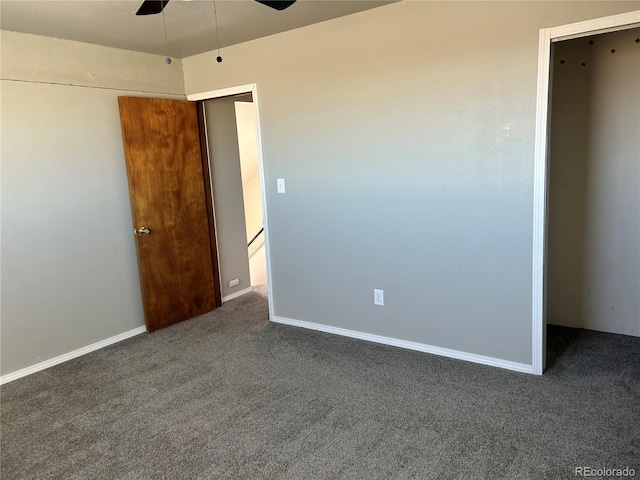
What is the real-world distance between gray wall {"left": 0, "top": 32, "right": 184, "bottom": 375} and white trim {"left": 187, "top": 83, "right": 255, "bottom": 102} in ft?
0.92

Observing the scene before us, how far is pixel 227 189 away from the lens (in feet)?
14.7

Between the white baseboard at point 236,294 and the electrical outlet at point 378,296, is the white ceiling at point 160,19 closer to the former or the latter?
the electrical outlet at point 378,296

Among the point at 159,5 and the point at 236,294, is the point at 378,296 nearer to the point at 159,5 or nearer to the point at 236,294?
the point at 236,294

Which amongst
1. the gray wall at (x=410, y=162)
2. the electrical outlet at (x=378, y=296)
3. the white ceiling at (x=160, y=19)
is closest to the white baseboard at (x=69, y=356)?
the gray wall at (x=410, y=162)

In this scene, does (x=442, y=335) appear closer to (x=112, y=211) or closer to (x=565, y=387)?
(x=565, y=387)

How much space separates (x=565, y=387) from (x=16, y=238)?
11.9 feet

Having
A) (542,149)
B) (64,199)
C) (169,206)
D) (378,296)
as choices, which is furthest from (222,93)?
(542,149)

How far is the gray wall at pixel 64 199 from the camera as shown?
304 centimetres

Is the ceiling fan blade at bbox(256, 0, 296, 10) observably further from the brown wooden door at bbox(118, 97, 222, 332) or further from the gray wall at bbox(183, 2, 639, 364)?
the brown wooden door at bbox(118, 97, 222, 332)

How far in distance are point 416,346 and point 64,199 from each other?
9.16 feet

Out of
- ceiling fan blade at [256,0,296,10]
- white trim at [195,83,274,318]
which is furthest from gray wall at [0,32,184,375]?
ceiling fan blade at [256,0,296,10]

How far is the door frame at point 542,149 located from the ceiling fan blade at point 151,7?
6.96ft

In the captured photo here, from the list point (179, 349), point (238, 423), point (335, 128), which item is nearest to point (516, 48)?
point (335, 128)

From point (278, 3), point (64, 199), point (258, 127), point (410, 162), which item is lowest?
point (64, 199)
